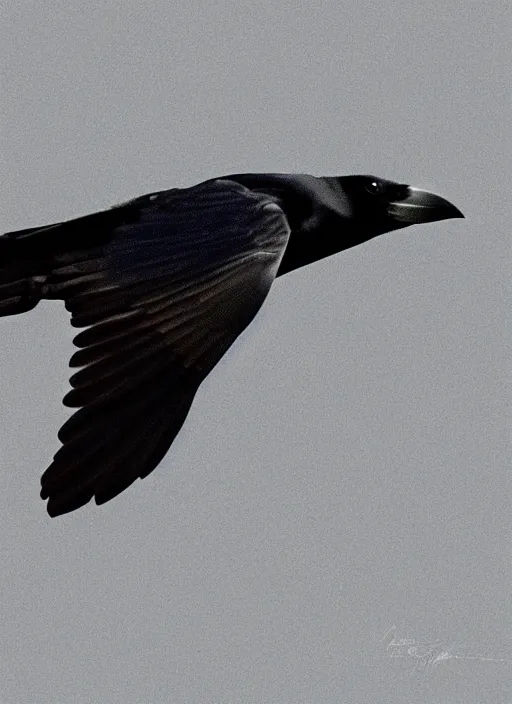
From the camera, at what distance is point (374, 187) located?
26.0 ft

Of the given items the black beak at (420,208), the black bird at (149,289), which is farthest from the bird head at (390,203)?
the black bird at (149,289)

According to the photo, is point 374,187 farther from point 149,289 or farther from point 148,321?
point 148,321

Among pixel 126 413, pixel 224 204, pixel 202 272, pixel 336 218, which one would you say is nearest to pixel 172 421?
pixel 126 413

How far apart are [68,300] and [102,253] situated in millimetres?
320

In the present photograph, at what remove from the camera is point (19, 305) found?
737cm

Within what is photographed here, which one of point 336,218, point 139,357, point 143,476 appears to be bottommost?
point 143,476

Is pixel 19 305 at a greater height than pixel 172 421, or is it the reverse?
pixel 19 305

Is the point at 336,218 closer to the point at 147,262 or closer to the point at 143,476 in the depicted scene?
the point at 147,262

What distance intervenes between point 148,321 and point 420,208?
6.33 feet

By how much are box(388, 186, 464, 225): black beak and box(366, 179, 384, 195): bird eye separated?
0.27 ft

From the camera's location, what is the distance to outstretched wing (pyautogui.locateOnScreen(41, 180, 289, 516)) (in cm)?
618

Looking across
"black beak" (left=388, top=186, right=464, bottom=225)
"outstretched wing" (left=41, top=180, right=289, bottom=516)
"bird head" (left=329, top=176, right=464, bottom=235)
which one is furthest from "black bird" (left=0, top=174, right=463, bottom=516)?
"black beak" (left=388, top=186, right=464, bottom=225)

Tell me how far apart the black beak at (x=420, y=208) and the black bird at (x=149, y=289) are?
31 cm

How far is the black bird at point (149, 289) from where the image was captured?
6199mm
